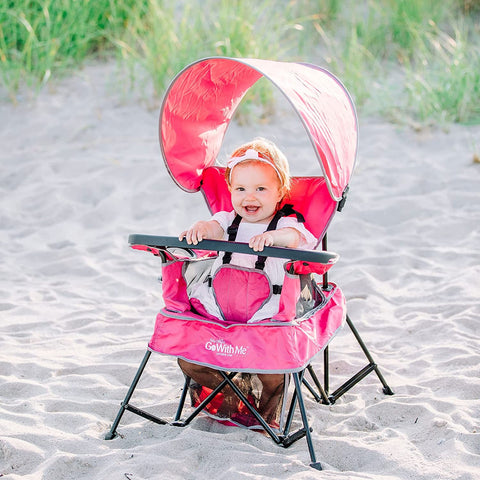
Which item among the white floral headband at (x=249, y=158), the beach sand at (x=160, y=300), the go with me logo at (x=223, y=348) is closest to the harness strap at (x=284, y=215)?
the white floral headband at (x=249, y=158)

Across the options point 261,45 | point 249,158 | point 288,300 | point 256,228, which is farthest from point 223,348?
point 261,45

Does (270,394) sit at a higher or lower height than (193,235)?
lower

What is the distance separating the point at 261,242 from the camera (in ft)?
8.04

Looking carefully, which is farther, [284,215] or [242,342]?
[284,215]

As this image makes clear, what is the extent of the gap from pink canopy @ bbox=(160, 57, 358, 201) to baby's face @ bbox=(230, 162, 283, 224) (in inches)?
11.8

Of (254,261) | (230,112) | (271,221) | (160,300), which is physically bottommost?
(160,300)

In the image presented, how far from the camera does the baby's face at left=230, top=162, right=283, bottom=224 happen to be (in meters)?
2.82

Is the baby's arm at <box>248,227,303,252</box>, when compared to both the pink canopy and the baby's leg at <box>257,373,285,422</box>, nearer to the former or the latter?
the pink canopy

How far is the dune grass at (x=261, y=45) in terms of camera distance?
677 cm

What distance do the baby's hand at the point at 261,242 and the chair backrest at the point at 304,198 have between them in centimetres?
36

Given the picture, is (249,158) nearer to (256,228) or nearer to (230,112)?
(256,228)

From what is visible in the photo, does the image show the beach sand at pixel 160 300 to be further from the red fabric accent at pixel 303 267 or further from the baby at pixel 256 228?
the red fabric accent at pixel 303 267

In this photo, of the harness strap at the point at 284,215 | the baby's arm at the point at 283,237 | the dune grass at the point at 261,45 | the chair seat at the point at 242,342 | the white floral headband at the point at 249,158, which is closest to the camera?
the chair seat at the point at 242,342

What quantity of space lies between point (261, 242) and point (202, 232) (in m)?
0.45
